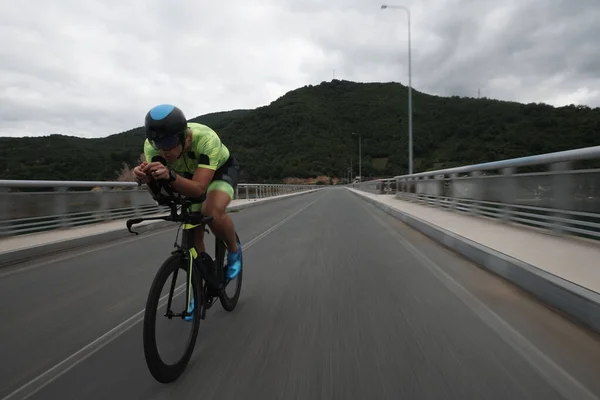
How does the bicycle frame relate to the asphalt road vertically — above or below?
above

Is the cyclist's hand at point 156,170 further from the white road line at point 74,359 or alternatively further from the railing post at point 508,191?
the railing post at point 508,191

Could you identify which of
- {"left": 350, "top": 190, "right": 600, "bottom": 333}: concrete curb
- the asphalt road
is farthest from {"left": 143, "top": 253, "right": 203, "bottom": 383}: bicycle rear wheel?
{"left": 350, "top": 190, "right": 600, "bottom": 333}: concrete curb

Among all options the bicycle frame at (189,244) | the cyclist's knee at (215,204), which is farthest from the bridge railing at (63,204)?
the bicycle frame at (189,244)

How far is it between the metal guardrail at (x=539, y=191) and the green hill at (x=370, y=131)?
2375 centimetres

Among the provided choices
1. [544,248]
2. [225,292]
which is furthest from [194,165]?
[544,248]

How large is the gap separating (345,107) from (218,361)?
122 meters

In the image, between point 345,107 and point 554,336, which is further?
point 345,107

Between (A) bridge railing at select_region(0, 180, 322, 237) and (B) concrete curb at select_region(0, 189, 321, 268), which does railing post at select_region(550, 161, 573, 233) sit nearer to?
(B) concrete curb at select_region(0, 189, 321, 268)

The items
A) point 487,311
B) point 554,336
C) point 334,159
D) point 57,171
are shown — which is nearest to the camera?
→ point 554,336

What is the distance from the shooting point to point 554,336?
151 inches

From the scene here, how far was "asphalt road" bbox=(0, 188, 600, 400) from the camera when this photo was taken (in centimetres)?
296

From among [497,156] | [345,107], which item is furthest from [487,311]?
[345,107]

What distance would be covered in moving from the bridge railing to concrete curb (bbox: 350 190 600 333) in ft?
Result: 29.4

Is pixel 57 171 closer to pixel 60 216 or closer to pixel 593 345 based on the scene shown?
pixel 60 216
